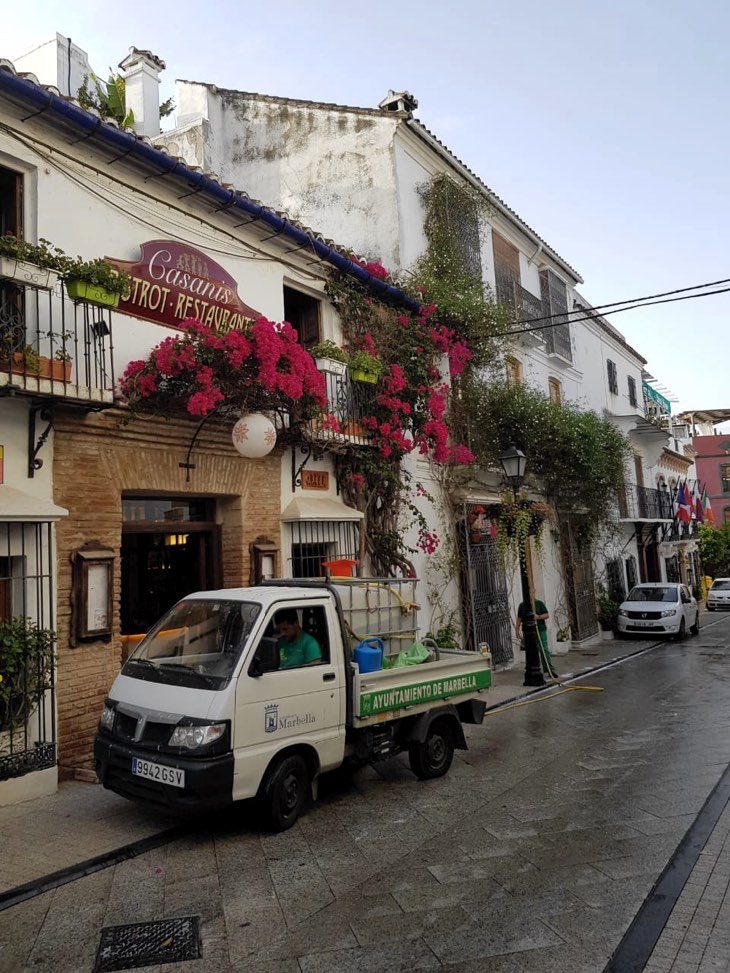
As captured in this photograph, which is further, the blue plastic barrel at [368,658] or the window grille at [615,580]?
the window grille at [615,580]

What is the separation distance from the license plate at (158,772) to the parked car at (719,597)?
31.9m

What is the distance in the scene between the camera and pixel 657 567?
2995 centimetres

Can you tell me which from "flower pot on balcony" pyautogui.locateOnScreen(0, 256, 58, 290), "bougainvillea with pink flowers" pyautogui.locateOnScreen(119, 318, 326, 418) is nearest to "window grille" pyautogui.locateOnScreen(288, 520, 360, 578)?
"bougainvillea with pink flowers" pyautogui.locateOnScreen(119, 318, 326, 418)

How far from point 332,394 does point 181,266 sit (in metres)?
2.96

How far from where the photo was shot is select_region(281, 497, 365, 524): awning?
33.1 ft

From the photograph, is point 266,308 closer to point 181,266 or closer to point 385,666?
point 181,266

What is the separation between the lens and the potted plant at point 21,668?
6395mm

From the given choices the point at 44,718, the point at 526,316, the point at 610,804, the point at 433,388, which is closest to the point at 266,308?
the point at 433,388

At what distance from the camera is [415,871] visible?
4.91m

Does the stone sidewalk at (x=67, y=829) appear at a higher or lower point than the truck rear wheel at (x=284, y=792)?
lower

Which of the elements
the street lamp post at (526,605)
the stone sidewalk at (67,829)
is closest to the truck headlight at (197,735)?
the stone sidewalk at (67,829)

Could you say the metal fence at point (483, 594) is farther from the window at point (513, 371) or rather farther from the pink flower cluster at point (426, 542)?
the window at point (513, 371)

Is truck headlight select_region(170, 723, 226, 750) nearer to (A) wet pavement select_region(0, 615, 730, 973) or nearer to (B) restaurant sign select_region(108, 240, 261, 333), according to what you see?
(A) wet pavement select_region(0, 615, 730, 973)

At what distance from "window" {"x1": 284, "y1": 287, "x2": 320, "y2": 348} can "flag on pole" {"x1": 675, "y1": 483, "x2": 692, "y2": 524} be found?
2182 cm
